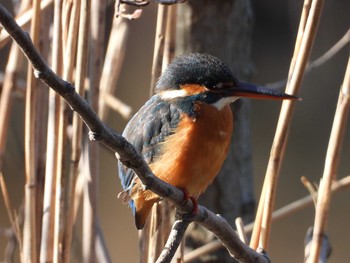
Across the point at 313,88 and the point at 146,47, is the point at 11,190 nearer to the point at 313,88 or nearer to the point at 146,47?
the point at 146,47

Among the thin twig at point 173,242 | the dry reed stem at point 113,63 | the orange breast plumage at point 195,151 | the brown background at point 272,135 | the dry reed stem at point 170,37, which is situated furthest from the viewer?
the brown background at point 272,135

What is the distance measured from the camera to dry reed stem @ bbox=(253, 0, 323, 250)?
1.67 meters

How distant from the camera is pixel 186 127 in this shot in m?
1.86

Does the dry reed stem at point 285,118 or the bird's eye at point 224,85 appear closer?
the dry reed stem at point 285,118

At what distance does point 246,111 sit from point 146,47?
267cm

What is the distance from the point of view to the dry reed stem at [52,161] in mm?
1774

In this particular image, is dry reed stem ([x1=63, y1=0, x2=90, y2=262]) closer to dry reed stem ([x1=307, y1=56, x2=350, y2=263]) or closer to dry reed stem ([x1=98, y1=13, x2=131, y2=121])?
dry reed stem ([x1=98, y1=13, x2=131, y2=121])

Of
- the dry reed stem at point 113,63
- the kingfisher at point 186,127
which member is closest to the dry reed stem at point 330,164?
the kingfisher at point 186,127

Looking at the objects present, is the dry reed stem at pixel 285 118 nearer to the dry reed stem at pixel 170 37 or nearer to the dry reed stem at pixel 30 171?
the dry reed stem at pixel 170 37

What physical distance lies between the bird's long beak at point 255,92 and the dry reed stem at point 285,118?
47 mm

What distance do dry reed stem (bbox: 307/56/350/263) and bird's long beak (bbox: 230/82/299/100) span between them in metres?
0.12

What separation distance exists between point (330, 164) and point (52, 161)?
24.6 inches

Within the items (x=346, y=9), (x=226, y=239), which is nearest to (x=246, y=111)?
(x=226, y=239)

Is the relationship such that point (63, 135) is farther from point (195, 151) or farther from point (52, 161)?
point (195, 151)
